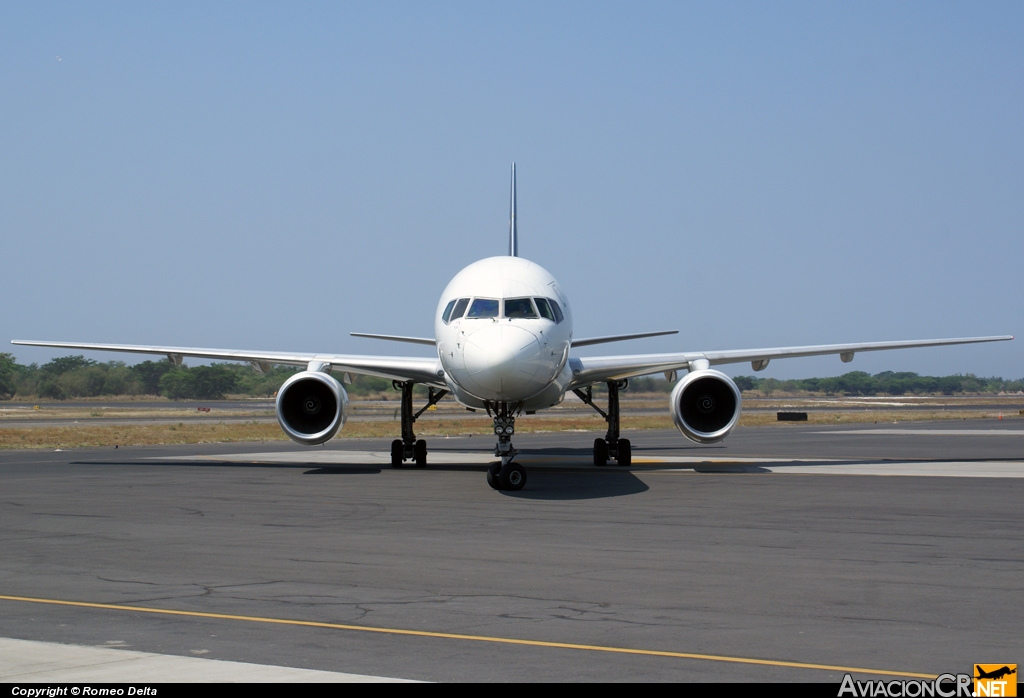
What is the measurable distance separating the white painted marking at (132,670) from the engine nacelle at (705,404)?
15110mm

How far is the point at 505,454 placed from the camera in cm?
1780

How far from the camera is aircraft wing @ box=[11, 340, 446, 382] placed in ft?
71.1

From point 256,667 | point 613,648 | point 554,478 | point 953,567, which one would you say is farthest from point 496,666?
point 554,478

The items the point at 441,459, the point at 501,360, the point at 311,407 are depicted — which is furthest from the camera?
the point at 441,459

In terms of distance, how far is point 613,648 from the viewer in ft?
20.8

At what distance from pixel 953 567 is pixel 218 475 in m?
14.7

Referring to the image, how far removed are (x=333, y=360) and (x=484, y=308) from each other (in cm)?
628

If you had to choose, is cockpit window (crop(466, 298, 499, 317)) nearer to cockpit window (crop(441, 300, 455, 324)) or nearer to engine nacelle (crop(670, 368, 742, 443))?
cockpit window (crop(441, 300, 455, 324))

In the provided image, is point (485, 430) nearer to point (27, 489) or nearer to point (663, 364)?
point (663, 364)

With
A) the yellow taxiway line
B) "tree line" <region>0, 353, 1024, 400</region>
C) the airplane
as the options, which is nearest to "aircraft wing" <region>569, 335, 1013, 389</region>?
the airplane

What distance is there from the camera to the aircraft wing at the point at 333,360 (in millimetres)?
21672

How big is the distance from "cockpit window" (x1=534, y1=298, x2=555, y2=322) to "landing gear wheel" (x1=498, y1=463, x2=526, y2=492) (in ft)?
8.58

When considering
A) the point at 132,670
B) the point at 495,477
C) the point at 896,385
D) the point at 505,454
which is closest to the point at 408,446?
the point at 505,454

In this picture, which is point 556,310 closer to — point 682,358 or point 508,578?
point 682,358
